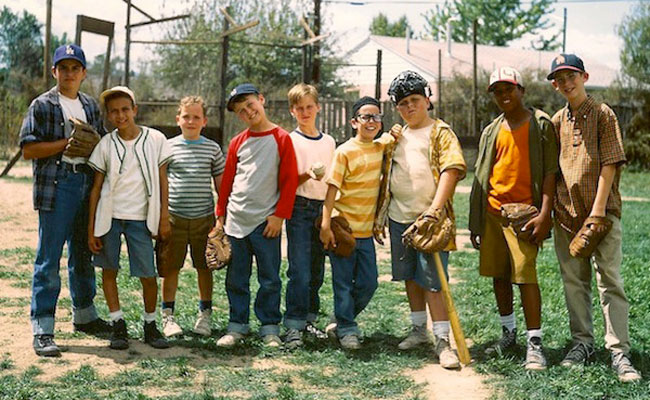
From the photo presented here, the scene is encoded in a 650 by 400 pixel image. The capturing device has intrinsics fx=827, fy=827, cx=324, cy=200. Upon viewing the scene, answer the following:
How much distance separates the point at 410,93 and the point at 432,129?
0.27 metres

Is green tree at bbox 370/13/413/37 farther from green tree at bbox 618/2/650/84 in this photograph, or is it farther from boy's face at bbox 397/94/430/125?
boy's face at bbox 397/94/430/125

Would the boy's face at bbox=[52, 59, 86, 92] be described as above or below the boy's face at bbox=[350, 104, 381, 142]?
above

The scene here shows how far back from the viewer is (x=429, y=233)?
196 inches

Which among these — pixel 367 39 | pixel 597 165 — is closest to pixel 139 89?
pixel 367 39

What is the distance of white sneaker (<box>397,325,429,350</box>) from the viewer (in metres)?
Answer: 5.39

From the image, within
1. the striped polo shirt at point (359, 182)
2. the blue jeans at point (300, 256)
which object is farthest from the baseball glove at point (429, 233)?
the blue jeans at point (300, 256)

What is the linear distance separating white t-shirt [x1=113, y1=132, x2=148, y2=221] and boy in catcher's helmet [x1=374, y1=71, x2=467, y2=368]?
5.03 ft

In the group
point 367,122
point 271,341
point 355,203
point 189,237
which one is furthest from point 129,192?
point 367,122

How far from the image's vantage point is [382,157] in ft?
17.5

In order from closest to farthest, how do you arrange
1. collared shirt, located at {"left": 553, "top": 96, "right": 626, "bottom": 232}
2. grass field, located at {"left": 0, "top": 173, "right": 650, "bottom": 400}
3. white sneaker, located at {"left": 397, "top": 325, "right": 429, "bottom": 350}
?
grass field, located at {"left": 0, "top": 173, "right": 650, "bottom": 400}, collared shirt, located at {"left": 553, "top": 96, "right": 626, "bottom": 232}, white sneaker, located at {"left": 397, "top": 325, "right": 429, "bottom": 350}

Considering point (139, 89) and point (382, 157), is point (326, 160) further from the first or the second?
point (139, 89)

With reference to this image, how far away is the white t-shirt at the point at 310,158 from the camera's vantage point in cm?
548

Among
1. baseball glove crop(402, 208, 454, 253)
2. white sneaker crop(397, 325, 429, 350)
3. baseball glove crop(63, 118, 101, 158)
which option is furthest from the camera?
white sneaker crop(397, 325, 429, 350)

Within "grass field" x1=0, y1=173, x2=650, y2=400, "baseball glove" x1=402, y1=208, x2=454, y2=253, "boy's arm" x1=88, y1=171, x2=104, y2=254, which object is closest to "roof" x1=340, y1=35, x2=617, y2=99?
"grass field" x1=0, y1=173, x2=650, y2=400
